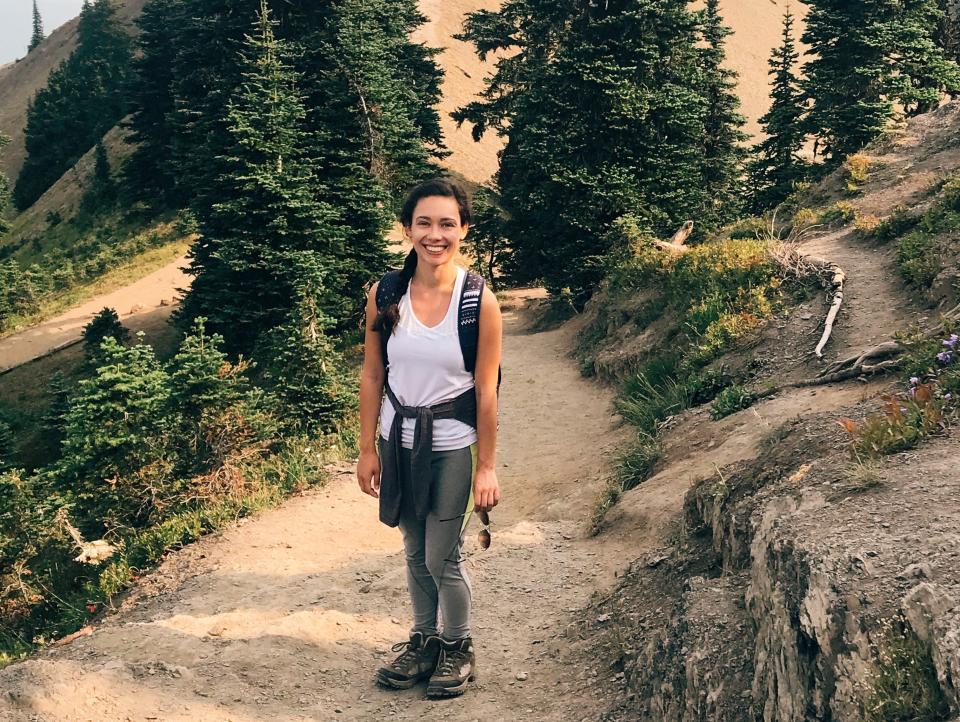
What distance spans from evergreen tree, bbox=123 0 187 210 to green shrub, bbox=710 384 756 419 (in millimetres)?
33546

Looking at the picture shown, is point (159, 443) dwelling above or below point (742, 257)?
below

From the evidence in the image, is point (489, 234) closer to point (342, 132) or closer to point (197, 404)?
point (342, 132)

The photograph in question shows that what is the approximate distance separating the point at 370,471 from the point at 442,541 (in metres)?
0.59

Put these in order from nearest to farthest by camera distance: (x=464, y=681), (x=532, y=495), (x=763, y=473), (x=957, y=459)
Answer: (x=957, y=459) → (x=464, y=681) → (x=763, y=473) → (x=532, y=495)

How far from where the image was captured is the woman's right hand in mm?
4863

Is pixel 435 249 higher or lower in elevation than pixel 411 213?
lower

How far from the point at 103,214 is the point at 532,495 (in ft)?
124

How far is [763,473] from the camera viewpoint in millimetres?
5750

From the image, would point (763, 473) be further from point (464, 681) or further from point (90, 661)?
point (90, 661)

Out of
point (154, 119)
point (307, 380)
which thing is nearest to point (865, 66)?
point (307, 380)

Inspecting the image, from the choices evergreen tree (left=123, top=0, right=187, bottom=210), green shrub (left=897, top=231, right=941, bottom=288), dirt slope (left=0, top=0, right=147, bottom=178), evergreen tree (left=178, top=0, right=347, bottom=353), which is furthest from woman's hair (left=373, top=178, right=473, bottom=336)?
dirt slope (left=0, top=0, right=147, bottom=178)

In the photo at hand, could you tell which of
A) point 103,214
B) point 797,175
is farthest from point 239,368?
point 103,214

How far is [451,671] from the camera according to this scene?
5.12 meters

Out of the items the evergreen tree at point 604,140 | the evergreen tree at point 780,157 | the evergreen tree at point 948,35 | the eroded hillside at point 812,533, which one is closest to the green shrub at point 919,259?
the eroded hillside at point 812,533
